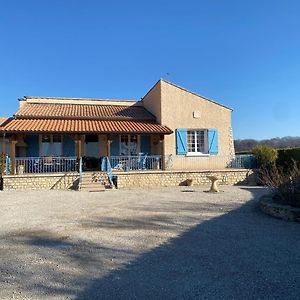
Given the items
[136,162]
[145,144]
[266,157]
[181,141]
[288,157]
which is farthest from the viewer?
[145,144]

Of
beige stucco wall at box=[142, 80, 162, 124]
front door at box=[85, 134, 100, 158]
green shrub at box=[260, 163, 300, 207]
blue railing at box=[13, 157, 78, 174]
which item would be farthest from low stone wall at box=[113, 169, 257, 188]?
green shrub at box=[260, 163, 300, 207]

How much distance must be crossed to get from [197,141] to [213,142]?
1059 millimetres

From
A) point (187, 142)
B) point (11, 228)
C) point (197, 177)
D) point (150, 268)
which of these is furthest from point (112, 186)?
point (150, 268)

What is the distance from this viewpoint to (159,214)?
939 centimetres

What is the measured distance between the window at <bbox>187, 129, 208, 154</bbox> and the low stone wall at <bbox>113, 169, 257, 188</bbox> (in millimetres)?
2840

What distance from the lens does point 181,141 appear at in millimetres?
20375

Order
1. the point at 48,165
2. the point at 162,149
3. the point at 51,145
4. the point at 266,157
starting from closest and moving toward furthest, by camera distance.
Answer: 1. the point at 48,165
2. the point at 162,149
3. the point at 266,157
4. the point at 51,145

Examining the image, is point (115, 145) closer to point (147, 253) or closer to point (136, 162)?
point (136, 162)

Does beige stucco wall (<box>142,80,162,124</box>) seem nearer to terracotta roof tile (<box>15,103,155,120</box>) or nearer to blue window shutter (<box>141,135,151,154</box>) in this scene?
terracotta roof tile (<box>15,103,155,120</box>)

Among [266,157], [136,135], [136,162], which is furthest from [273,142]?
[136,162]

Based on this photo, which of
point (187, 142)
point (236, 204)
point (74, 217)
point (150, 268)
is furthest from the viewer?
point (187, 142)

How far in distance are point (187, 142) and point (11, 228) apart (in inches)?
569

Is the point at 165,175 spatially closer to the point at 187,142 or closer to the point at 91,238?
the point at 187,142

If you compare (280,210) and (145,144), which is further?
(145,144)
